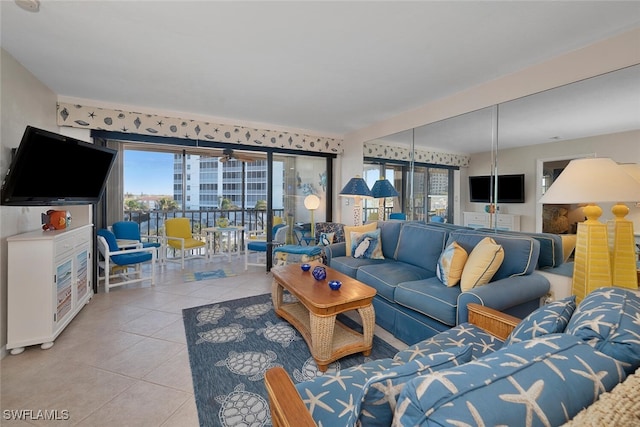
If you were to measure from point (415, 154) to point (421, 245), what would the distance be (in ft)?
4.35

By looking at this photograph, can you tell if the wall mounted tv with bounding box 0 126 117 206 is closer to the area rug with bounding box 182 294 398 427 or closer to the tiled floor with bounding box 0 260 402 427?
the tiled floor with bounding box 0 260 402 427

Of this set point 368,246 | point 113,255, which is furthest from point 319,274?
point 113,255

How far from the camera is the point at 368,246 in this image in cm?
331

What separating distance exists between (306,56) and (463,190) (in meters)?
2.19

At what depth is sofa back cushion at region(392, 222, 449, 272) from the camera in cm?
279

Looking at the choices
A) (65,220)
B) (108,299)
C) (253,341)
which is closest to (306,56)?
(253,341)

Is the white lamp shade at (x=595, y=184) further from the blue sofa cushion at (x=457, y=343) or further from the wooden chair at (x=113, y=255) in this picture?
the wooden chair at (x=113, y=255)

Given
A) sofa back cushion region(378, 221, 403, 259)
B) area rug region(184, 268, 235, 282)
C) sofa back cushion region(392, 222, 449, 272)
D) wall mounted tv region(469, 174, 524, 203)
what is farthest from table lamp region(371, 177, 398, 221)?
area rug region(184, 268, 235, 282)

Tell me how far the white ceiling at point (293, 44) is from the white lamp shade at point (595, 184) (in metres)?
0.99

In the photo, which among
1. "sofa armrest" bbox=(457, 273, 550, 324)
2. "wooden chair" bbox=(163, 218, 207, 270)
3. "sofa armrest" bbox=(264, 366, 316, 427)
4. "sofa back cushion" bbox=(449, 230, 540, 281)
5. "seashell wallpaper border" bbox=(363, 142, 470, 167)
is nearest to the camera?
"sofa armrest" bbox=(264, 366, 316, 427)

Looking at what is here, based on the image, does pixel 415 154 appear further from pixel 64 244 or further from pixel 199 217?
pixel 199 217

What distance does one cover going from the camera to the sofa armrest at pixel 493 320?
5.03 feet

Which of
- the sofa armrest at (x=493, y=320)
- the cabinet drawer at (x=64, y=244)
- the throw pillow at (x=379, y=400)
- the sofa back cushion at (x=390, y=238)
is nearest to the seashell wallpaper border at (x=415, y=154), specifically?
the sofa back cushion at (x=390, y=238)

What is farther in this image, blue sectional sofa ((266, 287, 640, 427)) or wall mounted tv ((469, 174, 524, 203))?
wall mounted tv ((469, 174, 524, 203))
